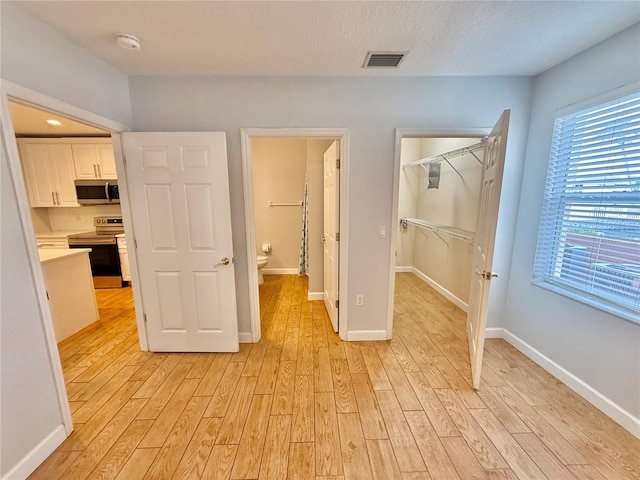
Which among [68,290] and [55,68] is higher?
[55,68]

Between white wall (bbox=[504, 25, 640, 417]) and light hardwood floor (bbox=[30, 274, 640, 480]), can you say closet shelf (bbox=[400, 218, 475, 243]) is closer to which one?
white wall (bbox=[504, 25, 640, 417])

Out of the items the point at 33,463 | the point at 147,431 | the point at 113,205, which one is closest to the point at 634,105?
the point at 147,431

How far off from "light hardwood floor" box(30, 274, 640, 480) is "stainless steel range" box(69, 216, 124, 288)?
1.64 meters

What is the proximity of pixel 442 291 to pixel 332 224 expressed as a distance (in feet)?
7.38

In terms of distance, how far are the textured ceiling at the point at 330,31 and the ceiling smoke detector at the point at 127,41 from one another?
0.04 metres

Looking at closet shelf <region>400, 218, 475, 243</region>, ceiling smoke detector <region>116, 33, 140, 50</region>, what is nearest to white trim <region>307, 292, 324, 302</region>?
closet shelf <region>400, 218, 475, 243</region>

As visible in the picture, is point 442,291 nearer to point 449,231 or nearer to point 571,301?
point 449,231

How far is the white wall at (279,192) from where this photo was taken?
15.0 feet

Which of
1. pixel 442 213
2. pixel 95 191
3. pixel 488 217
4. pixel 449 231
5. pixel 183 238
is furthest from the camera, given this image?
pixel 95 191

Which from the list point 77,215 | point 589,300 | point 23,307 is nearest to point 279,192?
point 77,215

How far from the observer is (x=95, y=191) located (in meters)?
3.96

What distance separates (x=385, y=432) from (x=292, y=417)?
0.61 metres

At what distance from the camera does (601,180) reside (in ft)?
5.89

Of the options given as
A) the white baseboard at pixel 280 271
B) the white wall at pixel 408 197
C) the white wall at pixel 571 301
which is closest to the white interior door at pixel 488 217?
the white wall at pixel 571 301
